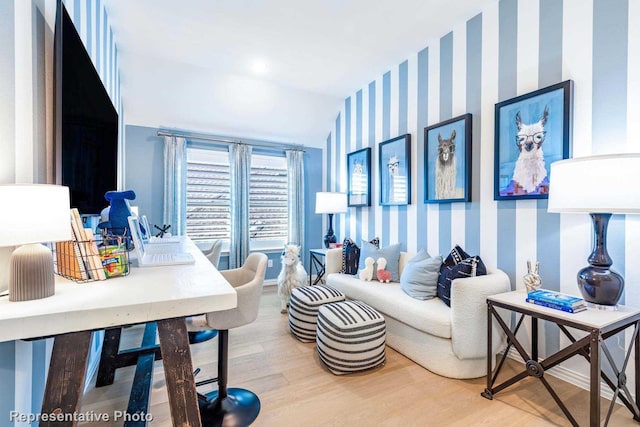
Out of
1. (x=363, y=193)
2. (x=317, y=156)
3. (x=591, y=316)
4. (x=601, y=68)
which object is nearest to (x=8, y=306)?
(x=591, y=316)

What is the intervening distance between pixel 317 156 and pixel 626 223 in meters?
3.91

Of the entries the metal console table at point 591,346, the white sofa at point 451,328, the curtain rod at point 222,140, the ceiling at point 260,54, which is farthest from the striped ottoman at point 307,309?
the curtain rod at point 222,140

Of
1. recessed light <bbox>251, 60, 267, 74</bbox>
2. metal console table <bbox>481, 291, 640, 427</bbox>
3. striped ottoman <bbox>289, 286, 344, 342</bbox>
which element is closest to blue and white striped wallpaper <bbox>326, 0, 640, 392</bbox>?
metal console table <bbox>481, 291, 640, 427</bbox>

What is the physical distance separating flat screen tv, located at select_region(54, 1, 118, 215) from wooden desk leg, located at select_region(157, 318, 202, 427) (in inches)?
35.7

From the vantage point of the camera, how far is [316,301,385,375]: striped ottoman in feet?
6.74

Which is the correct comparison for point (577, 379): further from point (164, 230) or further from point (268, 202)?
point (164, 230)

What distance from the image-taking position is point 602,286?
1.60 m

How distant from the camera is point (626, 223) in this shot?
176 cm

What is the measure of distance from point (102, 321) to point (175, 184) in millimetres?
3500

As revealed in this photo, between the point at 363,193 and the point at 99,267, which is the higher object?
the point at 363,193

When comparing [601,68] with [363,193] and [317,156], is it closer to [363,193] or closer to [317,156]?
[363,193]

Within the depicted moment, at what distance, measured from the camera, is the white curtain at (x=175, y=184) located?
3.90m

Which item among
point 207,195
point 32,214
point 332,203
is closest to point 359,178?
point 332,203

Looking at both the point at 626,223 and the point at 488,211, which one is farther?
the point at 488,211
